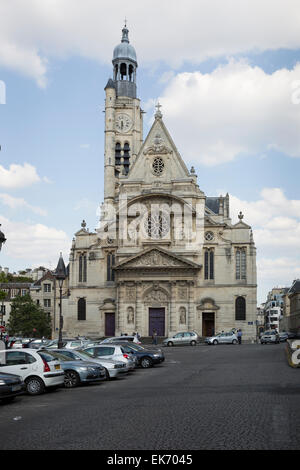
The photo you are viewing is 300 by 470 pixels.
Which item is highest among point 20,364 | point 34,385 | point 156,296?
point 156,296

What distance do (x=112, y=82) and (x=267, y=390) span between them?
61.6 m

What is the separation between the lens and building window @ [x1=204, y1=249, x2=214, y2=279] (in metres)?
57.9

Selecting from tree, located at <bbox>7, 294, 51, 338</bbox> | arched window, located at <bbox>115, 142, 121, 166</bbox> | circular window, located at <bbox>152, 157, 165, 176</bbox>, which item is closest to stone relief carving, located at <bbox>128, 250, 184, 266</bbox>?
circular window, located at <bbox>152, 157, 165, 176</bbox>

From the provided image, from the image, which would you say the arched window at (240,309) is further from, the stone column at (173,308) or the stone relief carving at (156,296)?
the stone relief carving at (156,296)

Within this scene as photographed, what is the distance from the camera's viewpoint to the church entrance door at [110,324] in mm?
59625

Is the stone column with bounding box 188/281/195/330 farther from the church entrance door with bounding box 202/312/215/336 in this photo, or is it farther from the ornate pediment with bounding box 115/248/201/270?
the ornate pediment with bounding box 115/248/201/270

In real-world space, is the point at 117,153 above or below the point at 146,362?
above

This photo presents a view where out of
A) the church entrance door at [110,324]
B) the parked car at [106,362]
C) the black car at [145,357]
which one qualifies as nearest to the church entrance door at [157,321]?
the church entrance door at [110,324]

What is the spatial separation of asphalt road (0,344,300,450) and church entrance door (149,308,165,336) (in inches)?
1403

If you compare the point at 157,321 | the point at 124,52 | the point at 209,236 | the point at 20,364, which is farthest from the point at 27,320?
the point at 20,364

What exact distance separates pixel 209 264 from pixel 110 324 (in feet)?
38.6

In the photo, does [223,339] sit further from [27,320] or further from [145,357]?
[145,357]

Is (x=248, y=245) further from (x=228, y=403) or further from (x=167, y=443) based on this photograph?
(x=167, y=443)

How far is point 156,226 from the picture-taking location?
5881cm
